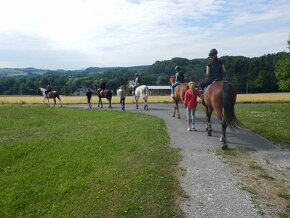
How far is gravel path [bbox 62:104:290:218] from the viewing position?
6.74 m

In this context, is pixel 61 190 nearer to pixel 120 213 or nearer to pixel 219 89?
pixel 120 213

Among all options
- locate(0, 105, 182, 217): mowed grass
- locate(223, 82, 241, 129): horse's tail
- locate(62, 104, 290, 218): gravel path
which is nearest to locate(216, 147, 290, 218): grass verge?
locate(62, 104, 290, 218): gravel path

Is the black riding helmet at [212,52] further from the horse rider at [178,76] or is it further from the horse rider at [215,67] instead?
the horse rider at [178,76]

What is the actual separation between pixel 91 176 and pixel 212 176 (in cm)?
352

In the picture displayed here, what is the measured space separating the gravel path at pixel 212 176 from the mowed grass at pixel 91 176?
372mm

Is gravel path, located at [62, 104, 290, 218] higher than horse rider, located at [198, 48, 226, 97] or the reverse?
the reverse

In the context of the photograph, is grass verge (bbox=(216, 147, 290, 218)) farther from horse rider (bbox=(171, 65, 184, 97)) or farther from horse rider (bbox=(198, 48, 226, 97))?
horse rider (bbox=(171, 65, 184, 97))

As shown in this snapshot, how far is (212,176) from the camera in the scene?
8.55 metres

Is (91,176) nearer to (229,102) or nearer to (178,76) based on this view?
(229,102)

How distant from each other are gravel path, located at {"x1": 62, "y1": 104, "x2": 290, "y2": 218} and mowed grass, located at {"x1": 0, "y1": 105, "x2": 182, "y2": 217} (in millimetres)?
372

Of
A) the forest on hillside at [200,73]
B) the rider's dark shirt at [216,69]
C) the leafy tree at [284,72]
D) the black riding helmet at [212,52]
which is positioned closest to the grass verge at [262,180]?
the rider's dark shirt at [216,69]

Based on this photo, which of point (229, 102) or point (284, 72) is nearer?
point (229, 102)

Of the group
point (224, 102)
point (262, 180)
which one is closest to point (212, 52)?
point (224, 102)

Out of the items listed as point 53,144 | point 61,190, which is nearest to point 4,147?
point 53,144
